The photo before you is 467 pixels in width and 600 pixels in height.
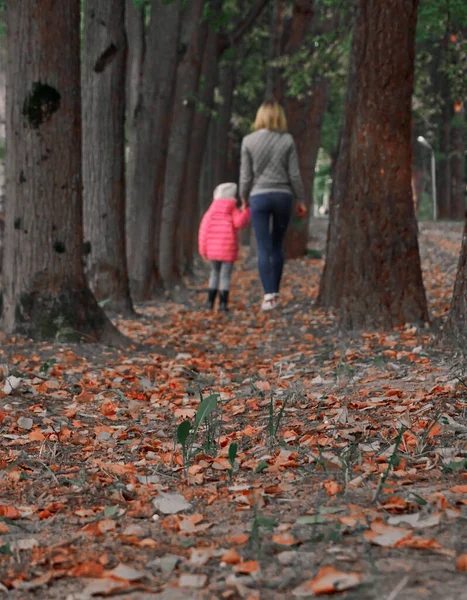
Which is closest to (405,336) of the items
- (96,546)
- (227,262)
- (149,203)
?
(227,262)

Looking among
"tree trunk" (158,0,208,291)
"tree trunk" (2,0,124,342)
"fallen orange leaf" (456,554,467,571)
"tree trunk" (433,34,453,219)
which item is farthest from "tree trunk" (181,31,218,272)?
"fallen orange leaf" (456,554,467,571)

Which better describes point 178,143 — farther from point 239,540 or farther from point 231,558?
point 231,558

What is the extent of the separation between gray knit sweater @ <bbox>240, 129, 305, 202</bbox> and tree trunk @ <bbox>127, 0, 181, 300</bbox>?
10.3 ft

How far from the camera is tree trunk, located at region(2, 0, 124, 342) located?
746 centimetres

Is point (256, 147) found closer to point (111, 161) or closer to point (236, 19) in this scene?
point (111, 161)

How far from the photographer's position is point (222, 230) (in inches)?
457

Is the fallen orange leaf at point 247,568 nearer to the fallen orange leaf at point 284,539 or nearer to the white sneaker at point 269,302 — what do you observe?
the fallen orange leaf at point 284,539

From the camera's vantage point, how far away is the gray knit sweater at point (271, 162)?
33.6 ft

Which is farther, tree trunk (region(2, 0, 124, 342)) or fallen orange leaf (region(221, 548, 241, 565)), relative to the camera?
tree trunk (region(2, 0, 124, 342))

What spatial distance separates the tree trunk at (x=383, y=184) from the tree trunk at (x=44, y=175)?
103 inches

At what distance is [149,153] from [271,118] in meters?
3.35

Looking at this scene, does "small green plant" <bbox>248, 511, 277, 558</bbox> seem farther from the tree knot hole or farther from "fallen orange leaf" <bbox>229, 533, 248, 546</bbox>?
the tree knot hole

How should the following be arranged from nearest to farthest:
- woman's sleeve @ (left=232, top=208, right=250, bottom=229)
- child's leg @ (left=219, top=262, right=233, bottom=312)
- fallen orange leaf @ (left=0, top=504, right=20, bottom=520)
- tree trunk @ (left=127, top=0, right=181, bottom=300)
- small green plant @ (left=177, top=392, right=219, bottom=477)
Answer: fallen orange leaf @ (left=0, top=504, right=20, bottom=520) → small green plant @ (left=177, top=392, right=219, bottom=477) → woman's sleeve @ (left=232, top=208, right=250, bottom=229) → child's leg @ (left=219, top=262, right=233, bottom=312) → tree trunk @ (left=127, top=0, right=181, bottom=300)

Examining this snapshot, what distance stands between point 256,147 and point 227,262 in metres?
1.87
